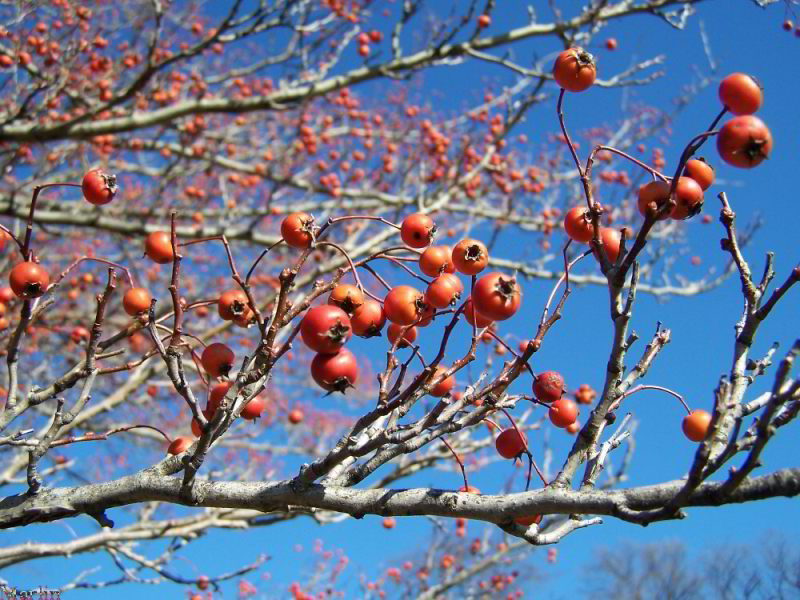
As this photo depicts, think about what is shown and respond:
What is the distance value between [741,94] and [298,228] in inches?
57.1

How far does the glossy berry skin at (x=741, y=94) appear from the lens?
6.52 ft

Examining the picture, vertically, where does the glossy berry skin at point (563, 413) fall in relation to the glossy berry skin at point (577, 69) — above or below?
below

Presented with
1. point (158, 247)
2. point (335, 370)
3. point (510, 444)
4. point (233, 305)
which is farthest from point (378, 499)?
point (158, 247)

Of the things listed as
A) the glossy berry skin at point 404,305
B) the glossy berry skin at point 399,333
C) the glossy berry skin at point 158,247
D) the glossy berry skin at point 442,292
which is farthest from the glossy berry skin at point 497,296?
the glossy berry skin at point 158,247

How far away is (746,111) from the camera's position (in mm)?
2021

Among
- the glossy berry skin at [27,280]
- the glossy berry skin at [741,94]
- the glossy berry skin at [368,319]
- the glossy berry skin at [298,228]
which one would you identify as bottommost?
the glossy berry skin at [368,319]

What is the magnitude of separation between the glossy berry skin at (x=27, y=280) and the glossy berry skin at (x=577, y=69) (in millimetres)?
2053

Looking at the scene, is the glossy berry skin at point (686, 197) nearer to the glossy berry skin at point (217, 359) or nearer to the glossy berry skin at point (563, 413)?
the glossy berry skin at point (563, 413)

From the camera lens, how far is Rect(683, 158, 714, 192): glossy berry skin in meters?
2.10

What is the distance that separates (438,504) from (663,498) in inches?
24.0

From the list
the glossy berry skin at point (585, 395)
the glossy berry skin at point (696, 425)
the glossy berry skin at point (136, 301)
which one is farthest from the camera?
the glossy berry skin at point (585, 395)

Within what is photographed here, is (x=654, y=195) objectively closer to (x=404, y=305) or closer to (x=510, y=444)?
(x=404, y=305)

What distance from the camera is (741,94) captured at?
200 centimetres

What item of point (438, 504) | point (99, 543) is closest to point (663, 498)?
point (438, 504)
